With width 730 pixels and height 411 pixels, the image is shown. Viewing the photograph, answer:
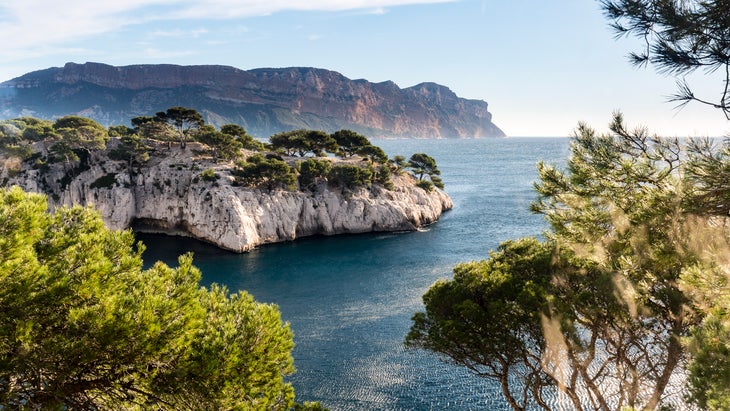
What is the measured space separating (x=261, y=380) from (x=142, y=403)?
7.87 feet

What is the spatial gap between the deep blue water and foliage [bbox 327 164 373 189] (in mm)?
8776

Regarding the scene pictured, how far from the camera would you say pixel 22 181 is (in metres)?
49.8

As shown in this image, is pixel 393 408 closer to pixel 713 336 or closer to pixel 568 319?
pixel 568 319

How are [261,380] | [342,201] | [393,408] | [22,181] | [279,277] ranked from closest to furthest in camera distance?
1. [261,380]
2. [393,408]
3. [279,277]
4. [22,181]
5. [342,201]

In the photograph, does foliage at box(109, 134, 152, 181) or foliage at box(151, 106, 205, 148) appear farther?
foliage at box(151, 106, 205, 148)

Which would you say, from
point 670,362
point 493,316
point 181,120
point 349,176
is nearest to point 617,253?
point 670,362

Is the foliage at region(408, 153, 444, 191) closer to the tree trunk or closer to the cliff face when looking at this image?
the cliff face

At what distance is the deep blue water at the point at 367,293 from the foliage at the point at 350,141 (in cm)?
2025

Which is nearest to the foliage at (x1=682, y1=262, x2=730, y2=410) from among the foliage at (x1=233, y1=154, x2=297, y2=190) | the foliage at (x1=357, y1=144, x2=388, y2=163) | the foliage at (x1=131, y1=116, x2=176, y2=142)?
the foliage at (x1=233, y1=154, x2=297, y2=190)

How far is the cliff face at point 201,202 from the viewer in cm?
4694

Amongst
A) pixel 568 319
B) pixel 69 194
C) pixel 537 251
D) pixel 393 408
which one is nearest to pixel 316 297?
pixel 393 408

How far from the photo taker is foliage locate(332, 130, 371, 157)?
219ft

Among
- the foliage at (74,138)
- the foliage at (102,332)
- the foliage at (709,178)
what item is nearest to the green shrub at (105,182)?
the foliage at (74,138)

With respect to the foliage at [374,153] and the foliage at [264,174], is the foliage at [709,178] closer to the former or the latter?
the foliage at [264,174]
